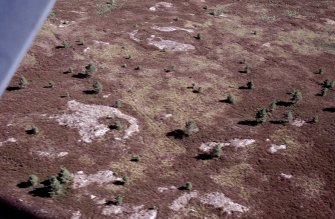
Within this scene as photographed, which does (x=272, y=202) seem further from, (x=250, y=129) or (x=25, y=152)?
(x=25, y=152)

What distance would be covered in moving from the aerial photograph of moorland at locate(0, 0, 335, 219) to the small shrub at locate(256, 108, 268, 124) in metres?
0.09

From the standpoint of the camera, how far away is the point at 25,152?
27078mm

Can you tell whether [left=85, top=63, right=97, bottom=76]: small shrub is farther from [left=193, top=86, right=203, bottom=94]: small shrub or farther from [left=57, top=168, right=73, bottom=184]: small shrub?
[left=57, top=168, right=73, bottom=184]: small shrub

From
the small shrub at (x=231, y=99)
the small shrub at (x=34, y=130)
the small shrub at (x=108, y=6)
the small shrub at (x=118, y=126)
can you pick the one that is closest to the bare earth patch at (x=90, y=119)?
the small shrub at (x=118, y=126)

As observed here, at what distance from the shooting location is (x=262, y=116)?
33031 mm

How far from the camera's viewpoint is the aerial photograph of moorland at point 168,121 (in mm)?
24125

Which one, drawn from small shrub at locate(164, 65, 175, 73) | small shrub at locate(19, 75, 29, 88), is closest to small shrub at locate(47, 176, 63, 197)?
small shrub at locate(19, 75, 29, 88)

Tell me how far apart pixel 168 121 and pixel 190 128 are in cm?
236

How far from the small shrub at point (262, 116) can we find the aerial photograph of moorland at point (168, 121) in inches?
3.7

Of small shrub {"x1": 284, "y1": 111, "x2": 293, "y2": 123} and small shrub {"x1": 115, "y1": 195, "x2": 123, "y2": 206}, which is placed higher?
small shrub {"x1": 284, "y1": 111, "x2": 293, "y2": 123}

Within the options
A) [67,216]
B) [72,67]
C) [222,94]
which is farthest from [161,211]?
[72,67]

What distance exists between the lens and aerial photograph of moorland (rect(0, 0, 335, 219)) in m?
24.1

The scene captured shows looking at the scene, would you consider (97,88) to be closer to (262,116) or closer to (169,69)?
(169,69)

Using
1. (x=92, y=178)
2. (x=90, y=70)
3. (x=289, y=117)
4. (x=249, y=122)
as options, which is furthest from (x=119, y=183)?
(x=90, y=70)
